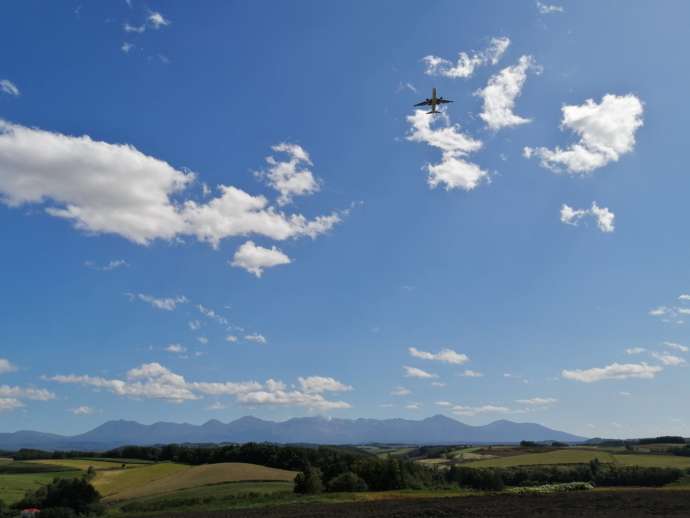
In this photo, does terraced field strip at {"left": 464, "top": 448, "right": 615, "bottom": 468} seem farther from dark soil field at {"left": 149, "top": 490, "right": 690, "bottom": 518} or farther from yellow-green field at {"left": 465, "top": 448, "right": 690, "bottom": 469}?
dark soil field at {"left": 149, "top": 490, "right": 690, "bottom": 518}

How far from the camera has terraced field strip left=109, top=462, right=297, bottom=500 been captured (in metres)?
89.5

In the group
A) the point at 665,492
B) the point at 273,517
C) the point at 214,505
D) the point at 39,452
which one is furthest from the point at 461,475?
the point at 39,452

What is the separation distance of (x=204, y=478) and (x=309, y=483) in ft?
111

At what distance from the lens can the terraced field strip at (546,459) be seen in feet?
441

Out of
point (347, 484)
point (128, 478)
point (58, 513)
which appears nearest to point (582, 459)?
point (347, 484)

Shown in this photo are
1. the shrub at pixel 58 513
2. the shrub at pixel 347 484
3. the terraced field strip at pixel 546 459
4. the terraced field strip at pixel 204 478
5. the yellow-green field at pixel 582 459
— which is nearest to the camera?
the shrub at pixel 58 513

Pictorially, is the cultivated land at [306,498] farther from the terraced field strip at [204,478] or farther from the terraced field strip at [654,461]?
the terraced field strip at [654,461]

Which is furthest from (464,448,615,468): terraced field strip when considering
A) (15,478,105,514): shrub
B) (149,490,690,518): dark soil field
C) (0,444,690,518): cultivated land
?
(15,478,105,514): shrub

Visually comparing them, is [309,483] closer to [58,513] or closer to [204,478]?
[58,513]

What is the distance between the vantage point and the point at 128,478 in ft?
366

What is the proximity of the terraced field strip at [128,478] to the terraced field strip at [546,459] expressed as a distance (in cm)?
6951

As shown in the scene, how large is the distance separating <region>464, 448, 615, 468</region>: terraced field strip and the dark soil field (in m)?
80.4

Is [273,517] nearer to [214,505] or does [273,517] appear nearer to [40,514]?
[214,505]

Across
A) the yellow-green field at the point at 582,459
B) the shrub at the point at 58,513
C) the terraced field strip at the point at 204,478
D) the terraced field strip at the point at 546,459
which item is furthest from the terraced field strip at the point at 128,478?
the yellow-green field at the point at 582,459
